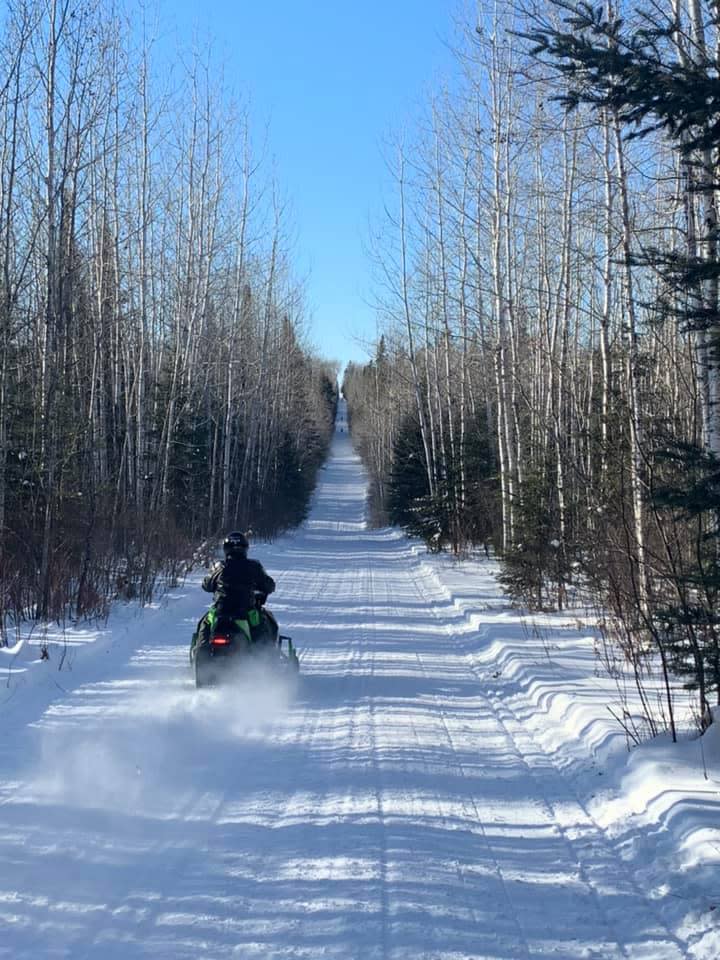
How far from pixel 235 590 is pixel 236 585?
6 cm

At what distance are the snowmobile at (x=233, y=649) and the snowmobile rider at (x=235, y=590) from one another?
1.0 inches

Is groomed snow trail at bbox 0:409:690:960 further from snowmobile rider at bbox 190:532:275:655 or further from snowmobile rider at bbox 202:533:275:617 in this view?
snowmobile rider at bbox 202:533:275:617

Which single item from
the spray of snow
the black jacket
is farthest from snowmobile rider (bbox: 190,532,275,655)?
the spray of snow

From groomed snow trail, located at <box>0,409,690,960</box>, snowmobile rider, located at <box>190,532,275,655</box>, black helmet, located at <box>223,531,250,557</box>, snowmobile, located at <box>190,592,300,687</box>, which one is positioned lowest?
groomed snow trail, located at <box>0,409,690,960</box>

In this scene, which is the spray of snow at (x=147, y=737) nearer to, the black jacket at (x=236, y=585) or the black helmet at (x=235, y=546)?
the black jacket at (x=236, y=585)

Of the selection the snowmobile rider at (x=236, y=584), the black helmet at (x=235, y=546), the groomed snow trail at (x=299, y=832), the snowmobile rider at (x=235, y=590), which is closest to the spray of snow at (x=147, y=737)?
the groomed snow trail at (x=299, y=832)

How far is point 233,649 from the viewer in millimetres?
9109

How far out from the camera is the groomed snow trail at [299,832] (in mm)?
4031

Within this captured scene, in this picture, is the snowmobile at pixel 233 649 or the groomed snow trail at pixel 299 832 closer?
the groomed snow trail at pixel 299 832

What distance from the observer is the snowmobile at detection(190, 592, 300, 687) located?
29.7ft

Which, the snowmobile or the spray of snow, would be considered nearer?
the spray of snow

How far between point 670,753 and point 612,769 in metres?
0.43

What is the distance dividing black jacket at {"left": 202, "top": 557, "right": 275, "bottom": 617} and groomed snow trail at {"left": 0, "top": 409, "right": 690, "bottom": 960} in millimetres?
877

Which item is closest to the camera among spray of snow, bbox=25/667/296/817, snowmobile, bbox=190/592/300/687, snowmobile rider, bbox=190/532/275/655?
spray of snow, bbox=25/667/296/817
